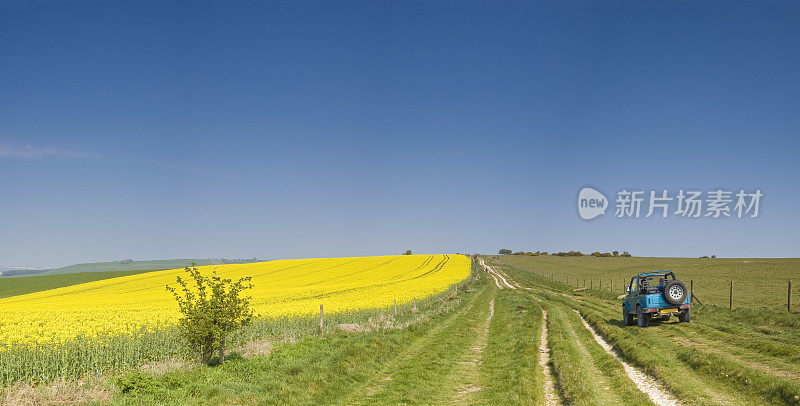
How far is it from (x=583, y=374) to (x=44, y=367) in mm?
15120

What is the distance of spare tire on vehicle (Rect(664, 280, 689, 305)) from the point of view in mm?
22609

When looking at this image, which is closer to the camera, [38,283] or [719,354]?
[719,354]

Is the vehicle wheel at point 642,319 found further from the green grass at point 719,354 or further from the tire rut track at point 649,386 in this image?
the tire rut track at point 649,386

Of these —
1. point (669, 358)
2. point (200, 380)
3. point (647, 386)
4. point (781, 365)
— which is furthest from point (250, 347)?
point (781, 365)

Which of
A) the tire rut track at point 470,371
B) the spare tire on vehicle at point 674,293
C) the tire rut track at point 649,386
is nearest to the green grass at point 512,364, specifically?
the tire rut track at point 470,371

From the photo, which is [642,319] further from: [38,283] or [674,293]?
[38,283]

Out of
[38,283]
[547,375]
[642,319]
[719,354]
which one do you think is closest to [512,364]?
[547,375]

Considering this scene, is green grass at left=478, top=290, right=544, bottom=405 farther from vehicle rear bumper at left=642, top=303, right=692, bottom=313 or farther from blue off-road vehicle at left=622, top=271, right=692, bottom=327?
vehicle rear bumper at left=642, top=303, right=692, bottom=313

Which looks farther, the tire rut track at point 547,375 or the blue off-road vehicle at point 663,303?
the blue off-road vehicle at point 663,303

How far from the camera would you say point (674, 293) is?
74.4 feet

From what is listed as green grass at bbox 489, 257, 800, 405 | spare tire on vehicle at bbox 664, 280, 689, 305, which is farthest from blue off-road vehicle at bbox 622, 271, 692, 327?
green grass at bbox 489, 257, 800, 405

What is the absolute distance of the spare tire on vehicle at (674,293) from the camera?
22.6 m

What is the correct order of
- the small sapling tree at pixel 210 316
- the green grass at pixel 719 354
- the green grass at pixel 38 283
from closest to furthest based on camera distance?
1. the green grass at pixel 719 354
2. the small sapling tree at pixel 210 316
3. the green grass at pixel 38 283

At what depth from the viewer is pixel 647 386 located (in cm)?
1189
